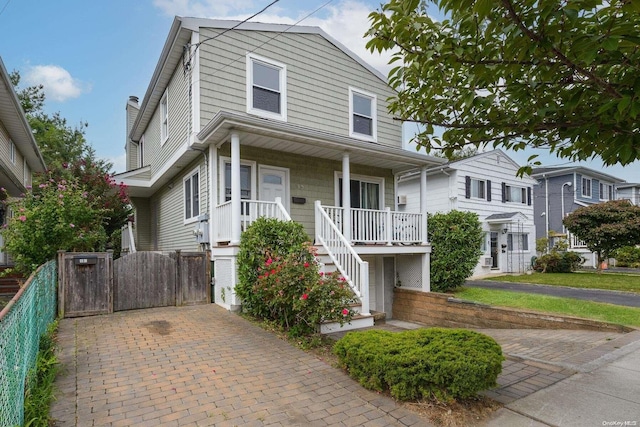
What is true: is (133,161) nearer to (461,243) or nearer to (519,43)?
(461,243)

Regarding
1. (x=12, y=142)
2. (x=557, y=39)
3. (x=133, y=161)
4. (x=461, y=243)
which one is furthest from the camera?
(x=133, y=161)

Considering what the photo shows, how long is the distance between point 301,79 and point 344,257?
6061mm

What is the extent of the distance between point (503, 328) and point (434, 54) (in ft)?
24.0

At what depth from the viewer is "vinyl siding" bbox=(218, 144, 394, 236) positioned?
1020 cm

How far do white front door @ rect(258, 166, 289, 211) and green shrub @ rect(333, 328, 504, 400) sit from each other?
6.37 meters

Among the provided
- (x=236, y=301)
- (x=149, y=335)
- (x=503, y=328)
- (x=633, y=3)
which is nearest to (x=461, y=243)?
(x=503, y=328)

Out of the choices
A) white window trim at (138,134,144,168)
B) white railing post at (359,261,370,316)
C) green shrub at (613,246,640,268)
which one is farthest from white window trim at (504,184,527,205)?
white window trim at (138,134,144,168)

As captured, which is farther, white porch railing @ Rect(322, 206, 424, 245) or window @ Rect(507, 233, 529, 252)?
window @ Rect(507, 233, 529, 252)

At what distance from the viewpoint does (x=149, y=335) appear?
611cm

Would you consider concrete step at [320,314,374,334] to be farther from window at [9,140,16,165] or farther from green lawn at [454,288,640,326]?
window at [9,140,16,165]

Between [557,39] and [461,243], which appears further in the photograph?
[461,243]

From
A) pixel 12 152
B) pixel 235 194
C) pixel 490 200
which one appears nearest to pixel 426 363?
pixel 235 194

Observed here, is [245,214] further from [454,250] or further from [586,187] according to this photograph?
[586,187]

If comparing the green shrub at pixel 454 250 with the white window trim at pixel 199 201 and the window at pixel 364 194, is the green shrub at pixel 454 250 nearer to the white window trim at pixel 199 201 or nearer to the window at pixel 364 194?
the window at pixel 364 194
